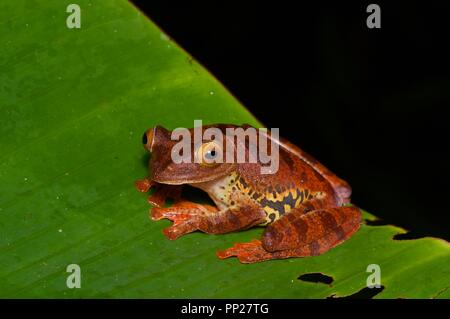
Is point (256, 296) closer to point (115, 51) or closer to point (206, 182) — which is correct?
point (206, 182)

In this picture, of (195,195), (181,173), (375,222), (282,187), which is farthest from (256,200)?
(375,222)

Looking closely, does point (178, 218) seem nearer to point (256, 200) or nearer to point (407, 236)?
point (256, 200)

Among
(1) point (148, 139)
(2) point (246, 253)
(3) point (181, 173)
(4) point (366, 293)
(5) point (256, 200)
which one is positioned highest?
(1) point (148, 139)

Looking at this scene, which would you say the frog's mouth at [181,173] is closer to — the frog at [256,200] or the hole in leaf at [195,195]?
the frog at [256,200]

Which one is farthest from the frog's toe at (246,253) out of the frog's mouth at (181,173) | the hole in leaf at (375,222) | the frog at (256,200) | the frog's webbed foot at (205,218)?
the hole in leaf at (375,222)

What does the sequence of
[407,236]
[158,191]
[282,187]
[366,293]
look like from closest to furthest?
[366,293]
[407,236]
[158,191]
[282,187]

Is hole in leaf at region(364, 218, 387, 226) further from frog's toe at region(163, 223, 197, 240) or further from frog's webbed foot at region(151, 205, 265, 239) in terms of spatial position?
frog's toe at region(163, 223, 197, 240)

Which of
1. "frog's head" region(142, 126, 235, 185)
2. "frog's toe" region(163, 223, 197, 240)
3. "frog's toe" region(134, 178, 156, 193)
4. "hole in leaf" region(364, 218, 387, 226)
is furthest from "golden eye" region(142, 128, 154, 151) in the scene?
"hole in leaf" region(364, 218, 387, 226)

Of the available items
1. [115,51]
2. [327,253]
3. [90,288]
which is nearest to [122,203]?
[90,288]
